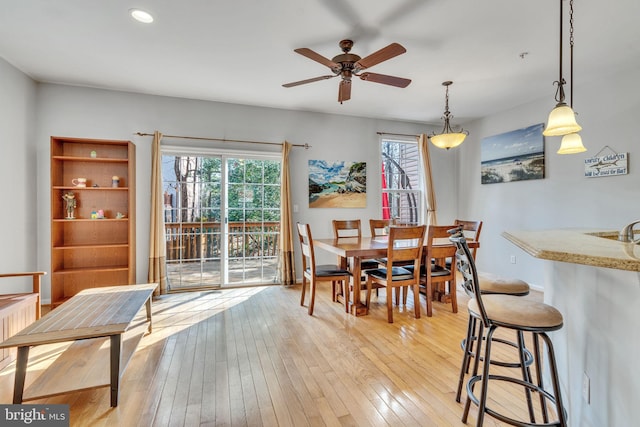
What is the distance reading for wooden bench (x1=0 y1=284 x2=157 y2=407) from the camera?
1.61 m

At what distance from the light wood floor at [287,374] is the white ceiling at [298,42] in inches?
106

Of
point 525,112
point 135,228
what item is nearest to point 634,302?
point 525,112

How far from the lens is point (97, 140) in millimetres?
3557

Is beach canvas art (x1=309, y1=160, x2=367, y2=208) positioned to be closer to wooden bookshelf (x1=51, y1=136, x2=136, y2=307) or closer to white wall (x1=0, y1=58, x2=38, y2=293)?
wooden bookshelf (x1=51, y1=136, x2=136, y2=307)

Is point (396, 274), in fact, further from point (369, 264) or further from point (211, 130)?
point (211, 130)

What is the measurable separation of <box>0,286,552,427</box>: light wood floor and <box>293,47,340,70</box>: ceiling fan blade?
7.77ft

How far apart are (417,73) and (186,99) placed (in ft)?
10.1

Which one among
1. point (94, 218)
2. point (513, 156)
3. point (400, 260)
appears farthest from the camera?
point (513, 156)

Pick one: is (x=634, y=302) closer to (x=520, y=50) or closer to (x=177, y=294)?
(x=520, y=50)

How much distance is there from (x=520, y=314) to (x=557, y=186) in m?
3.56

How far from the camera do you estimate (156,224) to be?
12.7 ft

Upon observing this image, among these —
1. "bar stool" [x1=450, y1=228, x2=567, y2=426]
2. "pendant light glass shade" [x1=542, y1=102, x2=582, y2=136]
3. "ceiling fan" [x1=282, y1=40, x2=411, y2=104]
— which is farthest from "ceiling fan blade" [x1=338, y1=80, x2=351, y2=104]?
"bar stool" [x1=450, y1=228, x2=567, y2=426]

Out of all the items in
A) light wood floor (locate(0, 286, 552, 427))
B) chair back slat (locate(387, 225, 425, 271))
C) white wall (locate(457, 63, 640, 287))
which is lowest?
light wood floor (locate(0, 286, 552, 427))

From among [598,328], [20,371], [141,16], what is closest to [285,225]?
[141,16]
